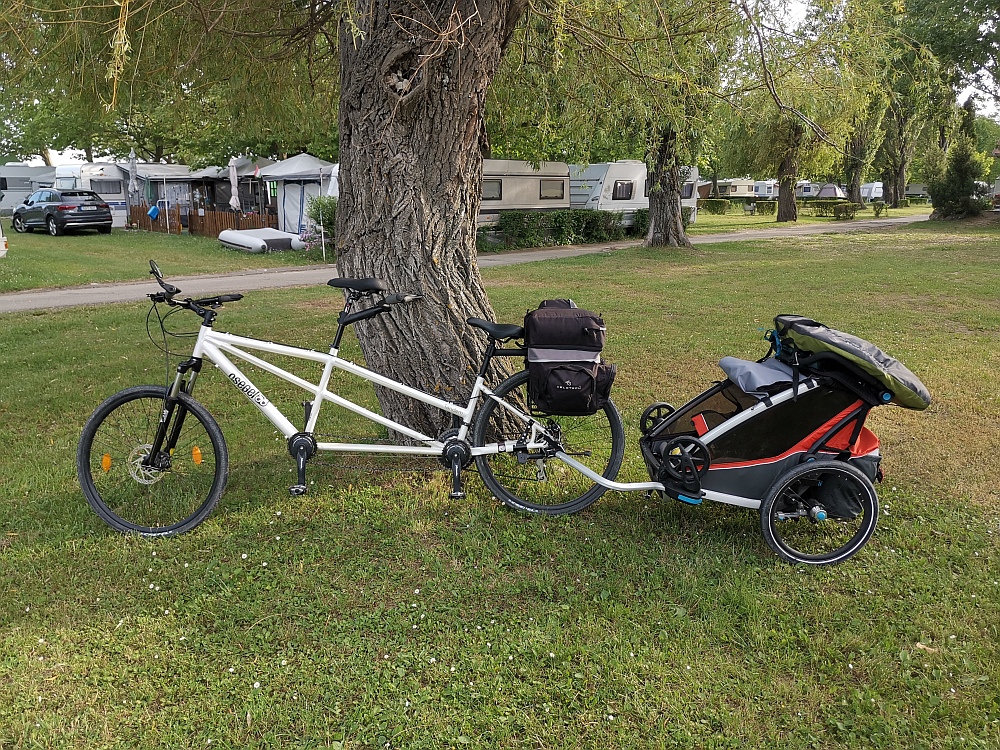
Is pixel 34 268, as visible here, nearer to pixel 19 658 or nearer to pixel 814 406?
pixel 19 658

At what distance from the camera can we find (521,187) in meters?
23.0

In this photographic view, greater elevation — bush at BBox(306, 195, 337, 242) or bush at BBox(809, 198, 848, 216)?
bush at BBox(809, 198, 848, 216)

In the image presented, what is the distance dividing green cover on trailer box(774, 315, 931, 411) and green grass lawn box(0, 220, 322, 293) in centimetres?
1430

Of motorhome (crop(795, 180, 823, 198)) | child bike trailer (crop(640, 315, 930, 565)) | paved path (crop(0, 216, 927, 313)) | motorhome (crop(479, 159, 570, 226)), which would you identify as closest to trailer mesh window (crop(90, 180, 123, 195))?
motorhome (crop(479, 159, 570, 226))

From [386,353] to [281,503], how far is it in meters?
1.09

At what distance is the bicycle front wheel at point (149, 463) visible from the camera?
3.84 meters

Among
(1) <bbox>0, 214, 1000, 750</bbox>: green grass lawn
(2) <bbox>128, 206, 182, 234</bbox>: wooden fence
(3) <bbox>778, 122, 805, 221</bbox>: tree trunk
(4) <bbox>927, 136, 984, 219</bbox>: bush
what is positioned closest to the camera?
(1) <bbox>0, 214, 1000, 750</bbox>: green grass lawn

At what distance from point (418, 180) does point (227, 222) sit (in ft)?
76.8

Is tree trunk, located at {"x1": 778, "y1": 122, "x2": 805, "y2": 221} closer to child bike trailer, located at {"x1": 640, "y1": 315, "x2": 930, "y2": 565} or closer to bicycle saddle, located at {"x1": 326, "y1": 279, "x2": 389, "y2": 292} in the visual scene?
child bike trailer, located at {"x1": 640, "y1": 315, "x2": 930, "y2": 565}

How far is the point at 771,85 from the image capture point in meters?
5.34

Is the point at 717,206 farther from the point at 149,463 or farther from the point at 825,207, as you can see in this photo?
the point at 149,463

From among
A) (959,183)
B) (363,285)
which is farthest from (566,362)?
(959,183)

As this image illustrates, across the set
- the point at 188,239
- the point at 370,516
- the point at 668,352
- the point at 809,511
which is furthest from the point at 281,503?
the point at 188,239

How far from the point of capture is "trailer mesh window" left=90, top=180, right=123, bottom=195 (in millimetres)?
35125
